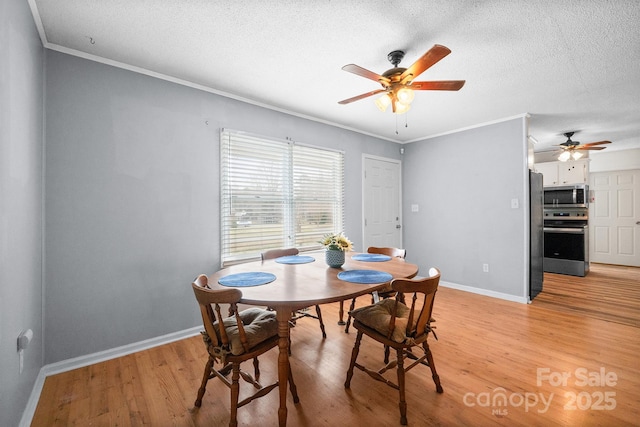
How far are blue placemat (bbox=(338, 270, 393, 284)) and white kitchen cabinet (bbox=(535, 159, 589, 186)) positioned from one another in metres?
5.43

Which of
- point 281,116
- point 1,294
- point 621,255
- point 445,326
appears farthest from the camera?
point 621,255

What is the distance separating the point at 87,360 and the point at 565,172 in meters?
7.86

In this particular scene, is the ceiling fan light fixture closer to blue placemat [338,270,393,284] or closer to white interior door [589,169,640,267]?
blue placemat [338,270,393,284]

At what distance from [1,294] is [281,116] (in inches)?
118

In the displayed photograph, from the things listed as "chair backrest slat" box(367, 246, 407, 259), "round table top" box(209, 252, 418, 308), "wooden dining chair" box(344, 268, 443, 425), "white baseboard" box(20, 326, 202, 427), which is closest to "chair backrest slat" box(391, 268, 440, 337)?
"wooden dining chair" box(344, 268, 443, 425)

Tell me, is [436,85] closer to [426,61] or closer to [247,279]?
[426,61]

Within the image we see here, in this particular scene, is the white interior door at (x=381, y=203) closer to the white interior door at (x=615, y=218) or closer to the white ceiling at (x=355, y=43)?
the white ceiling at (x=355, y=43)

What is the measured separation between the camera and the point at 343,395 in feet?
6.26

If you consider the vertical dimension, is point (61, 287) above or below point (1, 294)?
below

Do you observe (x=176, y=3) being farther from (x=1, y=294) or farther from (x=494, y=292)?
(x=494, y=292)

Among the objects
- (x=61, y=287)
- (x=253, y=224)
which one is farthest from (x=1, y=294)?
(x=253, y=224)

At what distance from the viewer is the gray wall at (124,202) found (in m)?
2.20

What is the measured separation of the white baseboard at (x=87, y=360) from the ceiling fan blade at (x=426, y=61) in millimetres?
3028

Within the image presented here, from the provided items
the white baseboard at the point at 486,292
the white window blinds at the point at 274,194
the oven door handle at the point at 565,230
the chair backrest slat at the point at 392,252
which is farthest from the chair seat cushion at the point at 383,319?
the oven door handle at the point at 565,230
